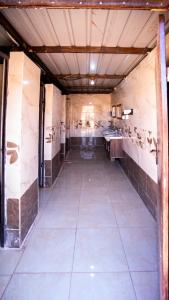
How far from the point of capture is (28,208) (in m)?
2.57

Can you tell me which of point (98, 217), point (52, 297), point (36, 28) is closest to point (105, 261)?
point (52, 297)

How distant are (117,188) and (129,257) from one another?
217 centimetres

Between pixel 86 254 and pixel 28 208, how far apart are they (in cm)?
87

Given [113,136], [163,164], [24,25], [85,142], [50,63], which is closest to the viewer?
[163,164]

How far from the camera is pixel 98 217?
2.98 metres

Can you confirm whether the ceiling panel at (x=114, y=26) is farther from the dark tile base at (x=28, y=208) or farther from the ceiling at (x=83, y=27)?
the dark tile base at (x=28, y=208)

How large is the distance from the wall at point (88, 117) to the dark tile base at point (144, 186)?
463 centimetres

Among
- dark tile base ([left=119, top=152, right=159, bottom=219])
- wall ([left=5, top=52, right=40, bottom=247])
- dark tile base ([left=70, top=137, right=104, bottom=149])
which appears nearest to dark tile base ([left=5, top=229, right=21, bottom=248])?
wall ([left=5, top=52, right=40, bottom=247])

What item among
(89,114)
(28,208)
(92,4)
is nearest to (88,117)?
(89,114)

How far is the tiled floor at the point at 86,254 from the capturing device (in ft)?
5.56

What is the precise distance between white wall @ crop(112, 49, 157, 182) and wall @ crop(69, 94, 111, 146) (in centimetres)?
445

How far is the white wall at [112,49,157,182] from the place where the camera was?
9.66 feet

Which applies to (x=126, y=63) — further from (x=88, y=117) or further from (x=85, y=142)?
(x=85, y=142)

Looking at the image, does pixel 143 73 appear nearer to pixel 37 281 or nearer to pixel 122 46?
pixel 122 46
